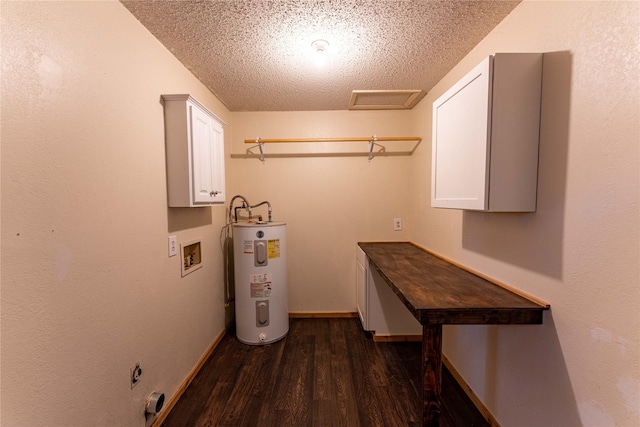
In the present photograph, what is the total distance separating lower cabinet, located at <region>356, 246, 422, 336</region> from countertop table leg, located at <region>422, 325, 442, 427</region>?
107 centimetres

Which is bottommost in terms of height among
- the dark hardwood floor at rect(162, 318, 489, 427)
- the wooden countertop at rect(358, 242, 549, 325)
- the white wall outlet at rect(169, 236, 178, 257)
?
the dark hardwood floor at rect(162, 318, 489, 427)

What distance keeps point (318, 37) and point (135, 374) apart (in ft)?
6.83

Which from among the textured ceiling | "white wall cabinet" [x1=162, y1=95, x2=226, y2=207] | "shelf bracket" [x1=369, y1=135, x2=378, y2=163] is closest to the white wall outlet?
"white wall cabinet" [x1=162, y1=95, x2=226, y2=207]

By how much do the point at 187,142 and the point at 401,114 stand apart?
A: 207 cm

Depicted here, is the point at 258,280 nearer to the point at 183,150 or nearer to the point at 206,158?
the point at 206,158

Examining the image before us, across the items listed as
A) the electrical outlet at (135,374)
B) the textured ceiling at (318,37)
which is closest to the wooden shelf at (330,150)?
the textured ceiling at (318,37)

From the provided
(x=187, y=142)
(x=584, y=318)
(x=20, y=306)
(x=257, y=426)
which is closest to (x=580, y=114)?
(x=584, y=318)

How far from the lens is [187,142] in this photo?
1.51 metres

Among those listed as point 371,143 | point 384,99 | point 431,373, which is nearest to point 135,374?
point 431,373

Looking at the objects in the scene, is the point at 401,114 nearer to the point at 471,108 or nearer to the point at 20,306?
the point at 471,108

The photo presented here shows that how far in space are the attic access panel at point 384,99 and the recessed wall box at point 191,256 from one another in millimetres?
1788

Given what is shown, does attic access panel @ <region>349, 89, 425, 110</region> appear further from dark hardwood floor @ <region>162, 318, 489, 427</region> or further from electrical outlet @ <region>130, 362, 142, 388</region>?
electrical outlet @ <region>130, 362, 142, 388</region>

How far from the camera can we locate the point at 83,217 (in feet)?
3.20

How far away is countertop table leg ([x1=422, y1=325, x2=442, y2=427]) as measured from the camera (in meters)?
1.05
